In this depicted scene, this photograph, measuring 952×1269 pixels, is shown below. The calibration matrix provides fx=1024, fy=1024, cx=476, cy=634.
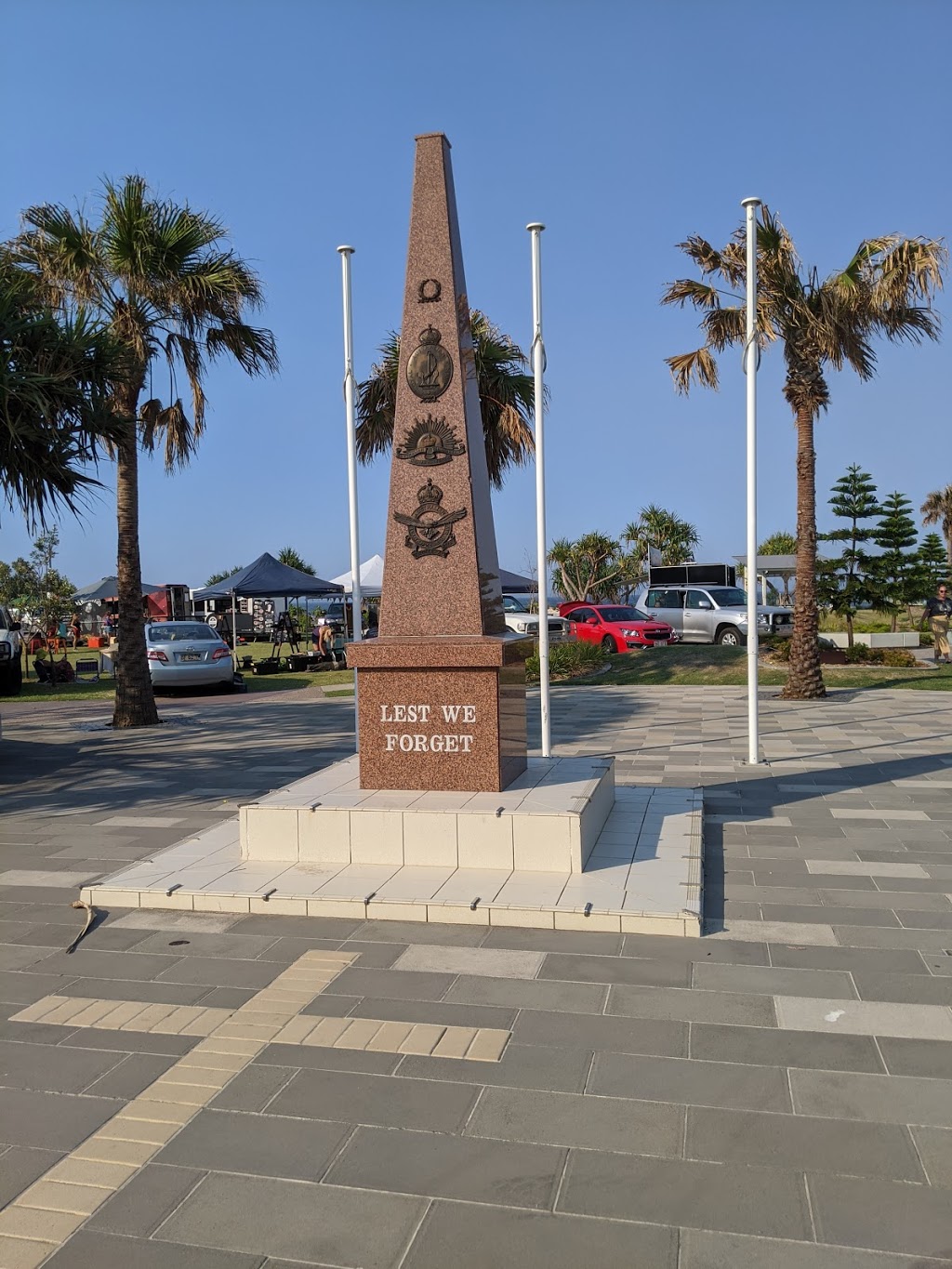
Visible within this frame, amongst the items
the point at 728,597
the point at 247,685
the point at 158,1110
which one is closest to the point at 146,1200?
the point at 158,1110

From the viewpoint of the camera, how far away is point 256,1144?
3.09 metres

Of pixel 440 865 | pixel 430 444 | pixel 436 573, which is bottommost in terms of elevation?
pixel 440 865

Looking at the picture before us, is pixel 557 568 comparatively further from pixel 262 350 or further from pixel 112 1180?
pixel 112 1180

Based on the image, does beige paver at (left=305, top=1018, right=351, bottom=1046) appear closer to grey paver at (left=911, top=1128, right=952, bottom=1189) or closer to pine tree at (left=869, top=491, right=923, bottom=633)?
grey paver at (left=911, top=1128, right=952, bottom=1189)

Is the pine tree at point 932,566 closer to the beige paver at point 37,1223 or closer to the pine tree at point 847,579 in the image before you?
the pine tree at point 847,579

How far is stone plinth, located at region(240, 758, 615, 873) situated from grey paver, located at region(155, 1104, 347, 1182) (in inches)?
107


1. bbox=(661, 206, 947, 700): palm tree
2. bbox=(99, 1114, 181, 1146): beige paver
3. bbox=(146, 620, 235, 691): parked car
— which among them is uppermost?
bbox=(661, 206, 947, 700): palm tree

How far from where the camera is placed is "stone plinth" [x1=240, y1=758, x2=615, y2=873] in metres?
5.87

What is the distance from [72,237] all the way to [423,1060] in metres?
12.4

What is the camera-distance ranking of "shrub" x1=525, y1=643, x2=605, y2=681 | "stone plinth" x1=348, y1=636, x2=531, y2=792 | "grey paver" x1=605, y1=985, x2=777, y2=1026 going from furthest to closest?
"shrub" x1=525, y1=643, x2=605, y2=681 → "stone plinth" x1=348, y1=636, x2=531, y2=792 → "grey paver" x1=605, y1=985, x2=777, y2=1026

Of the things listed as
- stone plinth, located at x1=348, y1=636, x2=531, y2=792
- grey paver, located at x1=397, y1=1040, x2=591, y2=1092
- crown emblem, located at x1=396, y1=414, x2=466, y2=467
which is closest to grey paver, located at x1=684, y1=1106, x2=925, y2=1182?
grey paver, located at x1=397, y1=1040, x2=591, y2=1092

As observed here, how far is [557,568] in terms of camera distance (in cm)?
5547

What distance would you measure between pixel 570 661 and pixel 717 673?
315 cm

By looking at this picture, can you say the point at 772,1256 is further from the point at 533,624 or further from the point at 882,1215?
the point at 533,624
